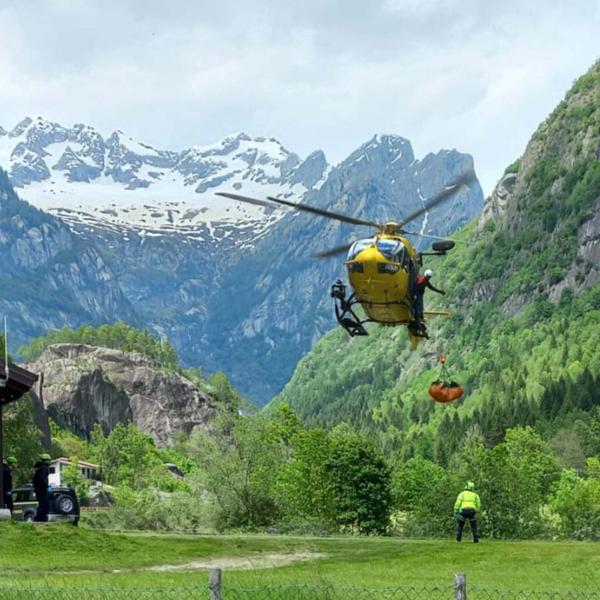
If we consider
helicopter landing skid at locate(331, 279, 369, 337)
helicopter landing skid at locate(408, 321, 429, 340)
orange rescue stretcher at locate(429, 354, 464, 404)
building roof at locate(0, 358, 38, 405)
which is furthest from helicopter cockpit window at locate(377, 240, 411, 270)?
building roof at locate(0, 358, 38, 405)

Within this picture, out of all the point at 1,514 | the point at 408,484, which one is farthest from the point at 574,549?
the point at 408,484

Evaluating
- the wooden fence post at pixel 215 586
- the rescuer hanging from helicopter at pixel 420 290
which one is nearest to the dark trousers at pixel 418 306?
the rescuer hanging from helicopter at pixel 420 290

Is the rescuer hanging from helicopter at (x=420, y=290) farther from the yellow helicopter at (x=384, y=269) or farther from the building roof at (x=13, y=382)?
the building roof at (x=13, y=382)

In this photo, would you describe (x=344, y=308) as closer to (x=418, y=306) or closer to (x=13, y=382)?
(x=418, y=306)

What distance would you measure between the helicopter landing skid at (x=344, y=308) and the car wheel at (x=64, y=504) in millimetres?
14597

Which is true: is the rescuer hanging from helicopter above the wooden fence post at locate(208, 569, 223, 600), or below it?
A: above

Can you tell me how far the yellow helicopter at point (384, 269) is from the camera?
42531mm

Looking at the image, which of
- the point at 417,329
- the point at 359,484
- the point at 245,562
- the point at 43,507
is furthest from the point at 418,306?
the point at 359,484

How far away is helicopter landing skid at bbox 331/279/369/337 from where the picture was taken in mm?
45062

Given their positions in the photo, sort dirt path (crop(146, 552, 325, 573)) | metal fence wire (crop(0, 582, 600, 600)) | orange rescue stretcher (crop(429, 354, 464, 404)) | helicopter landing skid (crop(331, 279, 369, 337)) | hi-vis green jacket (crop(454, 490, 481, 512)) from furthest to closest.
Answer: hi-vis green jacket (crop(454, 490, 481, 512)), orange rescue stretcher (crop(429, 354, 464, 404)), helicopter landing skid (crop(331, 279, 369, 337)), dirt path (crop(146, 552, 325, 573)), metal fence wire (crop(0, 582, 600, 600))

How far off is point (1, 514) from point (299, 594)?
84.2 feet

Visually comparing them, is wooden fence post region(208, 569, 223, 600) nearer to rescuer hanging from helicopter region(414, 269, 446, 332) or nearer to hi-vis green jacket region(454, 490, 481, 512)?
rescuer hanging from helicopter region(414, 269, 446, 332)

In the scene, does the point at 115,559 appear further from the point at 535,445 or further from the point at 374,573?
the point at 535,445

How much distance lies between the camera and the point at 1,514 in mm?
43562
